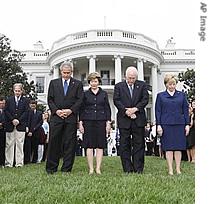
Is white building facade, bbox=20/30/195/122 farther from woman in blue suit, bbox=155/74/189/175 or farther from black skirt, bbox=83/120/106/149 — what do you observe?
woman in blue suit, bbox=155/74/189/175

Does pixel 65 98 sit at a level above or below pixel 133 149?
above

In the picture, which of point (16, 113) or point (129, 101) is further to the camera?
point (16, 113)

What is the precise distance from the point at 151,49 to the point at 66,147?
37.4 m

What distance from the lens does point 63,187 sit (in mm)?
4777

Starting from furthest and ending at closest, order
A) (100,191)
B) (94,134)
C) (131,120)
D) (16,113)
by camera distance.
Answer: (16,113) → (94,134) → (131,120) → (100,191)

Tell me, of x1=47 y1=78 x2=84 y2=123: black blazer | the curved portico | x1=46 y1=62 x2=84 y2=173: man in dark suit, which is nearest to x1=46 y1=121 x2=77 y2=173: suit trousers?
x1=46 y1=62 x2=84 y2=173: man in dark suit

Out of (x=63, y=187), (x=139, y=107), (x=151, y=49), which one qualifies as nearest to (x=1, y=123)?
(x=139, y=107)

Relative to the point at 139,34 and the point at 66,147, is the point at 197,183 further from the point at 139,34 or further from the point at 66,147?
the point at 139,34

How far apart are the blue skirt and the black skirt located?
3.49 feet

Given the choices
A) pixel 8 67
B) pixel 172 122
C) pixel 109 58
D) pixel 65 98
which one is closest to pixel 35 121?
pixel 65 98

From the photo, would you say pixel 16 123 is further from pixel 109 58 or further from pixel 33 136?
pixel 109 58

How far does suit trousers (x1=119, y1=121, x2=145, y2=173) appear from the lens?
723cm

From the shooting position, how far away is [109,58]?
44125 millimetres

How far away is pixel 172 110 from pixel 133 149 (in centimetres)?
95
